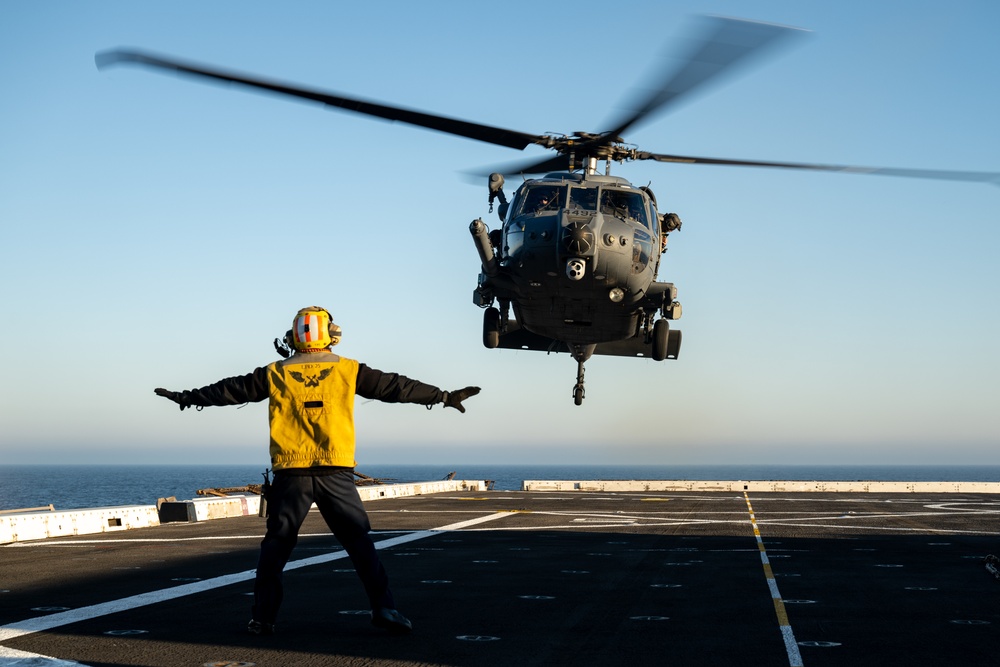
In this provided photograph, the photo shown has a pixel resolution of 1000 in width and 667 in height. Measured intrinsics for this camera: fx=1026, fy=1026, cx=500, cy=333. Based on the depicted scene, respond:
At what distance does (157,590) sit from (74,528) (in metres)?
10.6

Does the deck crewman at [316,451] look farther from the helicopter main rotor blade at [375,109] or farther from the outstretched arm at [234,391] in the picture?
the helicopter main rotor blade at [375,109]

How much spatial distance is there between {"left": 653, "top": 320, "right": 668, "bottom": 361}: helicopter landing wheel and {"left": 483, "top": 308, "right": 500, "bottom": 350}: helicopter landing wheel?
3.84 meters

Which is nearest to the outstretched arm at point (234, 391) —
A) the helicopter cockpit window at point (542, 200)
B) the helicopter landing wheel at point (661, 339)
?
the helicopter cockpit window at point (542, 200)

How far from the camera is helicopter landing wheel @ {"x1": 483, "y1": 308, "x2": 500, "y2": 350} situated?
2495cm

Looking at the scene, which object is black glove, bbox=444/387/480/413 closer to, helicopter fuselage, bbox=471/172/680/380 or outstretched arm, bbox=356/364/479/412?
outstretched arm, bbox=356/364/479/412

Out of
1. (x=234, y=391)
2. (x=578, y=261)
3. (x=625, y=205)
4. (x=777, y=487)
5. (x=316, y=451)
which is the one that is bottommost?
(x=777, y=487)

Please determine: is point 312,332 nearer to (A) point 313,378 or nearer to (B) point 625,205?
(A) point 313,378

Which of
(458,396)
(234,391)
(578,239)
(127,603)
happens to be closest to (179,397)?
(234,391)

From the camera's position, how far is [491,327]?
82.2 ft

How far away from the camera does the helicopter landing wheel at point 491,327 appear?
24953 mm

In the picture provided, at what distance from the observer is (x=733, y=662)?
7.46 m

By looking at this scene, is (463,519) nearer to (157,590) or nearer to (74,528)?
Answer: (74,528)

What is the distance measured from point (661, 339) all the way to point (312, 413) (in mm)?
17690

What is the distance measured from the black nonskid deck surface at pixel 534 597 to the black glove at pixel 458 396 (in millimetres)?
1883
